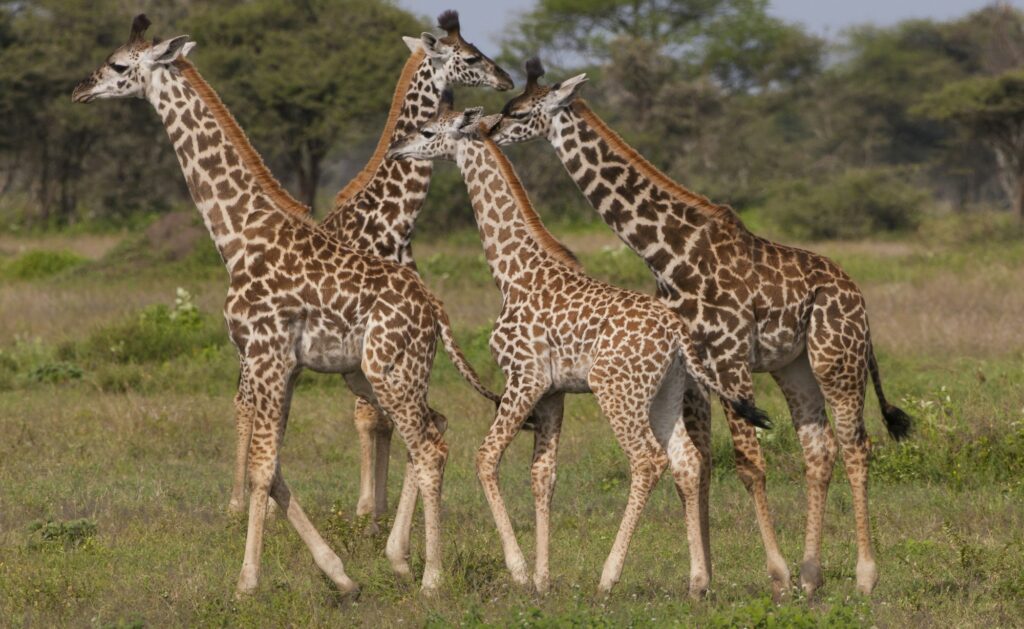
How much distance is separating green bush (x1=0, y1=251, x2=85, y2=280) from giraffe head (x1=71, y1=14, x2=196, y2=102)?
1605 cm

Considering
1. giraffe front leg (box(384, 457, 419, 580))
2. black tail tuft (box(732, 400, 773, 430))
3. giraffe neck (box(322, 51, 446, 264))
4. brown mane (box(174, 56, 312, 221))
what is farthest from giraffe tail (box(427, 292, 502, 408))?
giraffe neck (box(322, 51, 446, 264))

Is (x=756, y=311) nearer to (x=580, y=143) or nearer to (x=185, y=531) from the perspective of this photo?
(x=580, y=143)

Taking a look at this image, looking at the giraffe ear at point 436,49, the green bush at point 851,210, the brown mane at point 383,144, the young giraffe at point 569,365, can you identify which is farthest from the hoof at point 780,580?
the green bush at point 851,210

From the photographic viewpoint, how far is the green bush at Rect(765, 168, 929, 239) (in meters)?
31.8

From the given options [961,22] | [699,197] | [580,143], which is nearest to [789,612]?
[699,197]

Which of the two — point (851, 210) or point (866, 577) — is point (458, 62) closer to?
point (866, 577)

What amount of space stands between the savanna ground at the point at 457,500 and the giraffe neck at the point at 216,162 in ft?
5.87

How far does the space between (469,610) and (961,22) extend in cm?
4977

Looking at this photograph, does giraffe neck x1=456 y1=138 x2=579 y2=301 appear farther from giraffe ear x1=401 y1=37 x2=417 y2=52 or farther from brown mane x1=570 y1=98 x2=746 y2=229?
giraffe ear x1=401 y1=37 x2=417 y2=52

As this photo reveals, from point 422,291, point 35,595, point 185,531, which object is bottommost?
point 185,531

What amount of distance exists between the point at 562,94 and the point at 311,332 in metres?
1.85

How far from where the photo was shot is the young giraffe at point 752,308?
23.9ft

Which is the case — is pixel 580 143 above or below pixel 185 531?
above

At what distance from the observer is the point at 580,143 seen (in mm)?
7816
